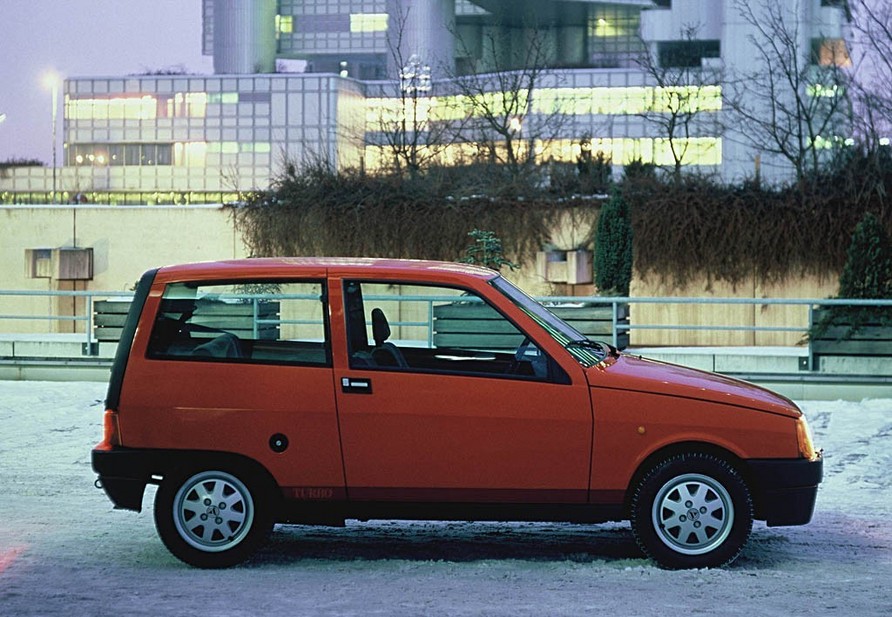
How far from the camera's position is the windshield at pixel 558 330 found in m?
→ 8.45

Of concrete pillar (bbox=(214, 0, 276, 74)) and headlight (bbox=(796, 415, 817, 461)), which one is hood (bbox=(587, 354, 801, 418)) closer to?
headlight (bbox=(796, 415, 817, 461))

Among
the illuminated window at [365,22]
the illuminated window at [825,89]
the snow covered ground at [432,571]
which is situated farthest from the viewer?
the illuminated window at [365,22]

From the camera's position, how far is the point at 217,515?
27.4 feet

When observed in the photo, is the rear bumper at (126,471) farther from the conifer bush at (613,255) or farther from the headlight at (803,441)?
the conifer bush at (613,255)

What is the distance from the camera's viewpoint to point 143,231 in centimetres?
2966

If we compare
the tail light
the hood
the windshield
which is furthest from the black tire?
the tail light

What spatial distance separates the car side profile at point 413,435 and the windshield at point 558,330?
3 centimetres

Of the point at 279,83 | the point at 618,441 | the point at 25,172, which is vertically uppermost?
the point at 279,83

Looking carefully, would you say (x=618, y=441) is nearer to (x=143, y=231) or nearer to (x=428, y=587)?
(x=428, y=587)

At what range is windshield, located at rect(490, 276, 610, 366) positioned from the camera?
27.7ft

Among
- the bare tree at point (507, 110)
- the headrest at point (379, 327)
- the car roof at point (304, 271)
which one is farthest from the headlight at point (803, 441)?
the bare tree at point (507, 110)

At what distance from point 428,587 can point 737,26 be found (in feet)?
252

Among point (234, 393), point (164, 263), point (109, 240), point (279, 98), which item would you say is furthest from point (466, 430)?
point (279, 98)

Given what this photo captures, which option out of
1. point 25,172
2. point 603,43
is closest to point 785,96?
point 603,43
